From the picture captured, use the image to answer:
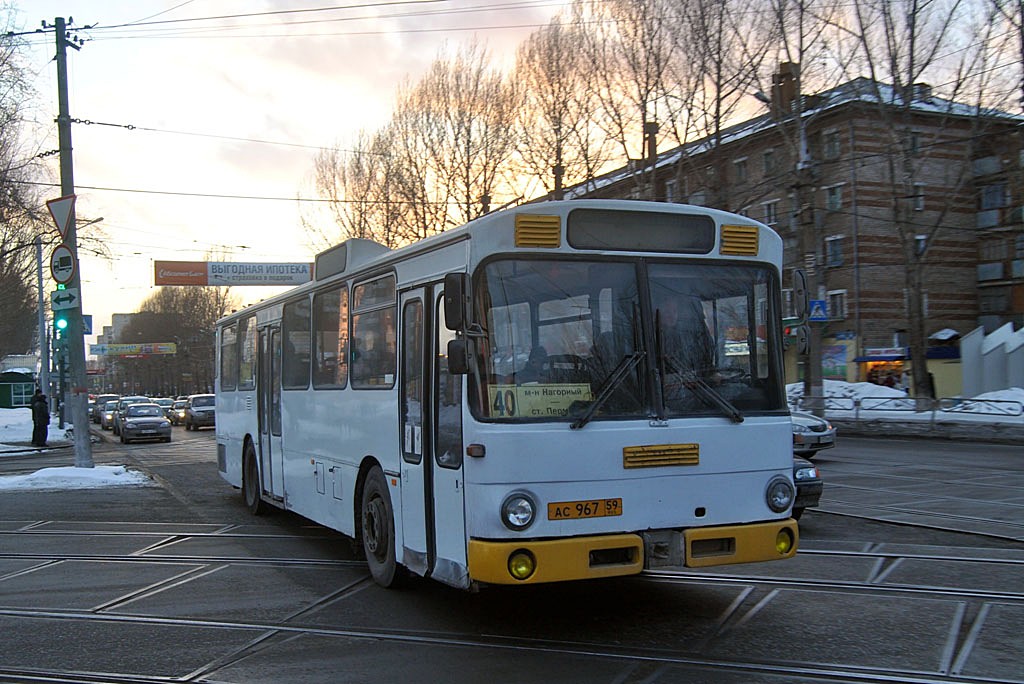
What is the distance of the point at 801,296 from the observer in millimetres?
6895

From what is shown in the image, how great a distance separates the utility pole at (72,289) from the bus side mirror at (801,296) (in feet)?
47.7

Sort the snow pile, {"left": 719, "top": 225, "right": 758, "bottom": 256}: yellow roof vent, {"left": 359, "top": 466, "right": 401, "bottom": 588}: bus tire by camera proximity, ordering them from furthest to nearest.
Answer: the snow pile < {"left": 359, "top": 466, "right": 401, "bottom": 588}: bus tire < {"left": 719, "top": 225, "right": 758, "bottom": 256}: yellow roof vent

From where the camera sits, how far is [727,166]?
49094 mm

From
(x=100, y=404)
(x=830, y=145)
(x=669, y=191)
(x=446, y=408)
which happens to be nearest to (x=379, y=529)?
(x=446, y=408)

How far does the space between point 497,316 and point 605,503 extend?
1.34 m

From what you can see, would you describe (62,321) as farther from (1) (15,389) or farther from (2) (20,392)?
(2) (20,392)

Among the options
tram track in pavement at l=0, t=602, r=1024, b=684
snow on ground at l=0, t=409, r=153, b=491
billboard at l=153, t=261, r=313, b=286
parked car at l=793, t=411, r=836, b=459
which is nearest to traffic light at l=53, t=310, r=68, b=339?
snow on ground at l=0, t=409, r=153, b=491

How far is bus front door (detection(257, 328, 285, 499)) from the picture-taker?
37.4 ft

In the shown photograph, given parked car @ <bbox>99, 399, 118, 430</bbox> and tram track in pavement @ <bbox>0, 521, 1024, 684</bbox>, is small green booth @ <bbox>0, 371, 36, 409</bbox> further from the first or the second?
tram track in pavement @ <bbox>0, 521, 1024, 684</bbox>

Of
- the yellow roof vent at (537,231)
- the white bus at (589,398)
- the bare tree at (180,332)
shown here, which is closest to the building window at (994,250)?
the white bus at (589,398)

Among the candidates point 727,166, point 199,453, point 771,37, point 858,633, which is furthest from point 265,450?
point 727,166

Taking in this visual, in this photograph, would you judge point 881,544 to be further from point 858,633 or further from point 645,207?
point 645,207

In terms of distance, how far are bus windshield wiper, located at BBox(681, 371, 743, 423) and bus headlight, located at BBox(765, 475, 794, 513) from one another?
51cm

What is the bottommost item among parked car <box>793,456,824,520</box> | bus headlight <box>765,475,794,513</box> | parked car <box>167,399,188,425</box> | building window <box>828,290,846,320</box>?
parked car <box>167,399,188,425</box>
